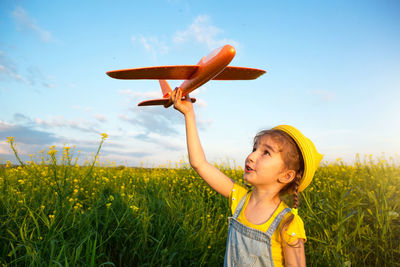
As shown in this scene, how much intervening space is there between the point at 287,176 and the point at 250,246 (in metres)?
0.60

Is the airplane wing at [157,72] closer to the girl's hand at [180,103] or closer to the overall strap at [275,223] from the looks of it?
the girl's hand at [180,103]

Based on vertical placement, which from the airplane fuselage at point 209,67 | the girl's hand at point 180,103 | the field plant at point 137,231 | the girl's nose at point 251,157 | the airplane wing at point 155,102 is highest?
the airplane fuselage at point 209,67

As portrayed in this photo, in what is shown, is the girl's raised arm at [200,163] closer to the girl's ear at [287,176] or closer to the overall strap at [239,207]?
the overall strap at [239,207]

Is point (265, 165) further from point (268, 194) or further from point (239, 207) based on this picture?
point (239, 207)

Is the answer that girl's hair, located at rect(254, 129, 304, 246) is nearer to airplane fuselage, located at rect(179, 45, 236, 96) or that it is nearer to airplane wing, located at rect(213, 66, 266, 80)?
airplane fuselage, located at rect(179, 45, 236, 96)

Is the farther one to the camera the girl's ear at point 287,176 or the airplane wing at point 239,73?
the airplane wing at point 239,73

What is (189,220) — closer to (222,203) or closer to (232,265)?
(222,203)

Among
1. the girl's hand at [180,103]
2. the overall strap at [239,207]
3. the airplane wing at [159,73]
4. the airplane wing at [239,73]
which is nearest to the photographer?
the overall strap at [239,207]

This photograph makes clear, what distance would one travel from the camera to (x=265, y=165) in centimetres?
218

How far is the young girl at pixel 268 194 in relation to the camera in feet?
6.78

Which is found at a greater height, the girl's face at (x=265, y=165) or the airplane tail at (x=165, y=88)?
the airplane tail at (x=165, y=88)

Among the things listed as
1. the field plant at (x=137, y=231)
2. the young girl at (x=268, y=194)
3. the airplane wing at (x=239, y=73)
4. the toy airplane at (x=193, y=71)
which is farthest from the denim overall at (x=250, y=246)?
the airplane wing at (x=239, y=73)

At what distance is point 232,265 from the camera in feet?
7.18

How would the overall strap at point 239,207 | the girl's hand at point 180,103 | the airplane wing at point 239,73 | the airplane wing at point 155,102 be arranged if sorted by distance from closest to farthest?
the overall strap at point 239,207 → the girl's hand at point 180,103 → the airplane wing at point 239,73 → the airplane wing at point 155,102
